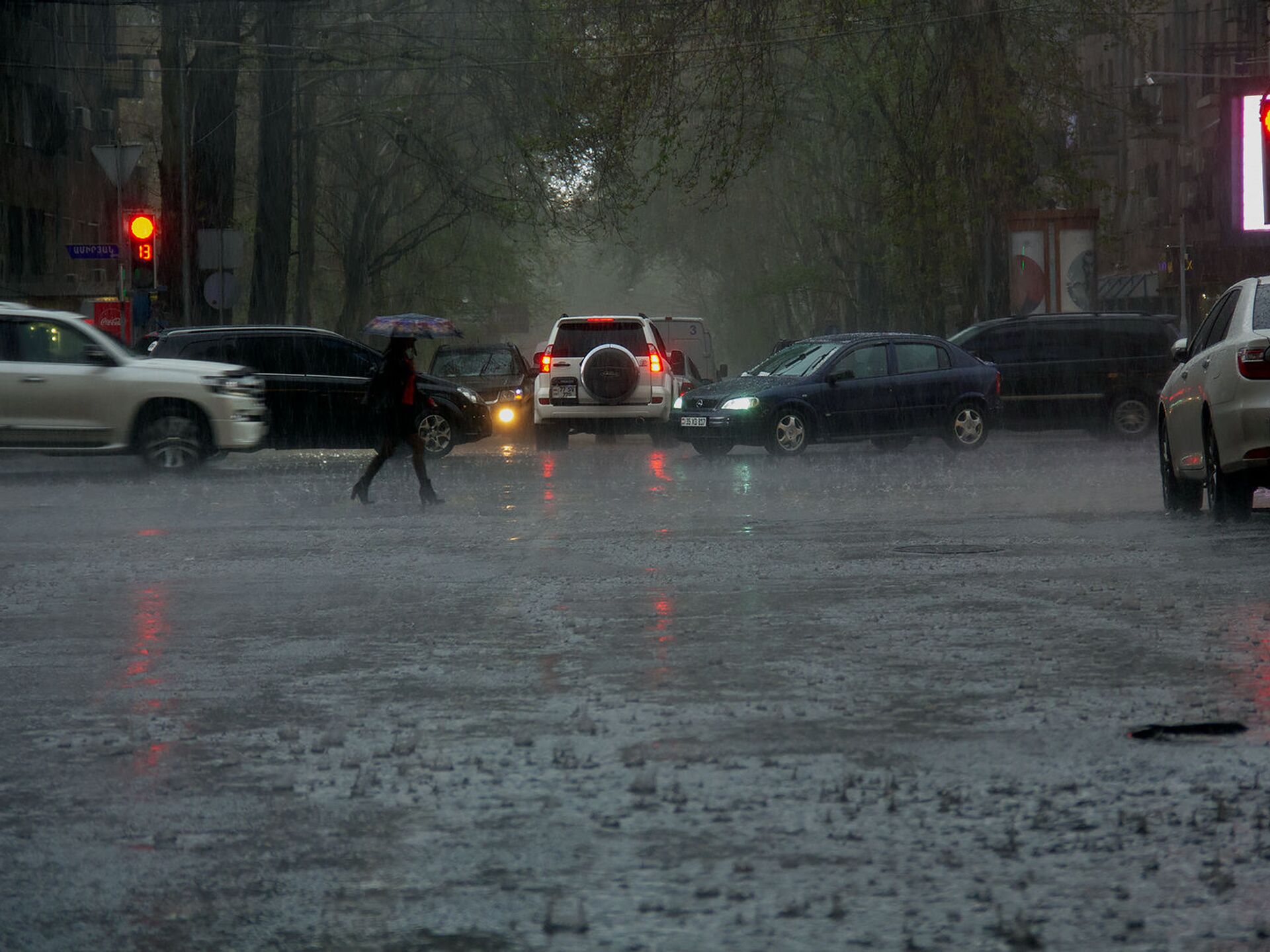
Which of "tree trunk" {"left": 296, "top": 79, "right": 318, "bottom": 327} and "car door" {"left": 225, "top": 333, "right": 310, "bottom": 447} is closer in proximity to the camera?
"car door" {"left": 225, "top": 333, "right": 310, "bottom": 447}

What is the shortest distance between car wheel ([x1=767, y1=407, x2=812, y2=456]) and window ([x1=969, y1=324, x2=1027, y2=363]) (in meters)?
4.83

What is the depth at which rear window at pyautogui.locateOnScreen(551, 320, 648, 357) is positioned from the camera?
30.1 metres

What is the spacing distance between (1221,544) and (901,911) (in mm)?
8939

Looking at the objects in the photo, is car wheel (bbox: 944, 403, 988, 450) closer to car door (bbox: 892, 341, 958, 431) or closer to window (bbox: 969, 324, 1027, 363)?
car door (bbox: 892, 341, 958, 431)

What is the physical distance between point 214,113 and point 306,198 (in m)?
14.5

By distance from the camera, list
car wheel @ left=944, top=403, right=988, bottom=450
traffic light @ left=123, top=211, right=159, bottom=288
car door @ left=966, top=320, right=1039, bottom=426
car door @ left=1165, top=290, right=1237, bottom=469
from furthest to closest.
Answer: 1. traffic light @ left=123, top=211, right=159, bottom=288
2. car door @ left=966, top=320, right=1039, bottom=426
3. car wheel @ left=944, top=403, right=988, bottom=450
4. car door @ left=1165, top=290, right=1237, bottom=469

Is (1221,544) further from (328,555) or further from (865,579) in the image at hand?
(328,555)

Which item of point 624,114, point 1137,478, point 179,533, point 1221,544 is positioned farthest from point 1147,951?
point 624,114

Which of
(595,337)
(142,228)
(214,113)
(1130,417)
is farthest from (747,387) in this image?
(214,113)

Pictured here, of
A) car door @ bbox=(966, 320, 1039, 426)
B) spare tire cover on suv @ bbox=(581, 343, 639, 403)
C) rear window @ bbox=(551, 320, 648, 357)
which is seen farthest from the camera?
car door @ bbox=(966, 320, 1039, 426)

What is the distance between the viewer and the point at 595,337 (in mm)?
30344

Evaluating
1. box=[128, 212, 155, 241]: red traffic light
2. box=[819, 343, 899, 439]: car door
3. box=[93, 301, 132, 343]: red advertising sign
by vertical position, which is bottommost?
box=[819, 343, 899, 439]: car door

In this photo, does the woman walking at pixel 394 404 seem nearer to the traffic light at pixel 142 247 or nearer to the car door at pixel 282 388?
the car door at pixel 282 388

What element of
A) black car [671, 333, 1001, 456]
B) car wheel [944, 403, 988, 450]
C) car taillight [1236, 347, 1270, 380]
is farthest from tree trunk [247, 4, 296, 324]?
car taillight [1236, 347, 1270, 380]
